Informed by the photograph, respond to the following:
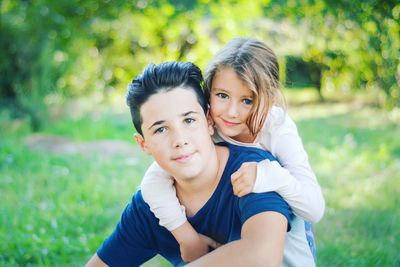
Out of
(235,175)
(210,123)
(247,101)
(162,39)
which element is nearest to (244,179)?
(235,175)

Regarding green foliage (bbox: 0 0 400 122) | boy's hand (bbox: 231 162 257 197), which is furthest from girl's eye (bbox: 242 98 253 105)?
A: green foliage (bbox: 0 0 400 122)

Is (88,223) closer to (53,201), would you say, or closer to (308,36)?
(53,201)

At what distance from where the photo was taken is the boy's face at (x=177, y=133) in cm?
222

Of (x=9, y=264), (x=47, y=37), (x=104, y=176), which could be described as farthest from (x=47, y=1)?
(x=9, y=264)

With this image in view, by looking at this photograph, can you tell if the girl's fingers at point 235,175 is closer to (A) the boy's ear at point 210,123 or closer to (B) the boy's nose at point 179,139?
(B) the boy's nose at point 179,139

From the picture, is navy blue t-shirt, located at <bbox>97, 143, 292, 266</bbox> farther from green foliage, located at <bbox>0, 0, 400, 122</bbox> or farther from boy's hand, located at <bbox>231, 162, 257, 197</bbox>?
green foliage, located at <bbox>0, 0, 400, 122</bbox>

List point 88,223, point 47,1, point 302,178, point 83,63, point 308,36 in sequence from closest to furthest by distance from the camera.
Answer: point 302,178
point 88,223
point 47,1
point 83,63
point 308,36

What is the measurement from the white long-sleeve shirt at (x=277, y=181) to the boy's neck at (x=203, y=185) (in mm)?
50

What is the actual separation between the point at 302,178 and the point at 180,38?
A: 787 centimetres

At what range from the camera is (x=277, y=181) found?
2131 millimetres

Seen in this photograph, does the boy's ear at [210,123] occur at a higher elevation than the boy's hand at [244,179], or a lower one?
higher

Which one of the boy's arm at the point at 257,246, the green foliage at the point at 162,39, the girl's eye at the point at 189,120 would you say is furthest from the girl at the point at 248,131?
the green foliage at the point at 162,39

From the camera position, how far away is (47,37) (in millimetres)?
Result: 7922

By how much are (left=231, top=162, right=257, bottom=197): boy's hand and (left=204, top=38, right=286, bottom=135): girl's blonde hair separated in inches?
18.8
